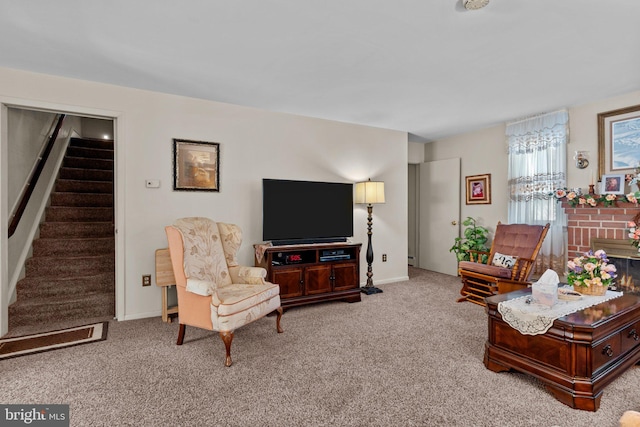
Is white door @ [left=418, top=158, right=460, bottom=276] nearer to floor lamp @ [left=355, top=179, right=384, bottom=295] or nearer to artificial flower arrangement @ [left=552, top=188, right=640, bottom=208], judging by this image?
artificial flower arrangement @ [left=552, top=188, right=640, bottom=208]

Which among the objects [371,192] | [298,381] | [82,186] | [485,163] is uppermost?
[485,163]

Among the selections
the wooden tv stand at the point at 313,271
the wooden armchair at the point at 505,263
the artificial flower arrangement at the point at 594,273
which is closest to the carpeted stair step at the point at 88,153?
the wooden tv stand at the point at 313,271

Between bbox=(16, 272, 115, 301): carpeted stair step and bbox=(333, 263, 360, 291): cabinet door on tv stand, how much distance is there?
8.12ft

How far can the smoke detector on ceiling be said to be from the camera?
1.84 metres

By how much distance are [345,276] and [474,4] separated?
2.85 meters

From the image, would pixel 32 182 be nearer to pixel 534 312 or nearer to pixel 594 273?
pixel 534 312

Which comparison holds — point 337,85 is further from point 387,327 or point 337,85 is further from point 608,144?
point 608,144

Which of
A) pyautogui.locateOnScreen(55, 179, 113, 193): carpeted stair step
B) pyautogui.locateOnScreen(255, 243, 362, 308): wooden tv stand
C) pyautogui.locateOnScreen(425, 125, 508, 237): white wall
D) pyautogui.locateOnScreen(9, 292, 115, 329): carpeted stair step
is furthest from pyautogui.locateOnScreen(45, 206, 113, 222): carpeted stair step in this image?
pyautogui.locateOnScreen(425, 125, 508, 237): white wall

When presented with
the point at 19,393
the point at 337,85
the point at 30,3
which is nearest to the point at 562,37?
the point at 337,85

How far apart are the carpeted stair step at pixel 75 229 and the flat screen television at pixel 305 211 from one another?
2131 mm

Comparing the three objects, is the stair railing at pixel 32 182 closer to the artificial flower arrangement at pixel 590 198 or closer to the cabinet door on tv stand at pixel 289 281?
the cabinet door on tv stand at pixel 289 281

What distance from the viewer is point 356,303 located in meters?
3.83

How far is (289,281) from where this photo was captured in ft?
11.5

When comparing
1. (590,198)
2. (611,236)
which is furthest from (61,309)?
(611,236)
